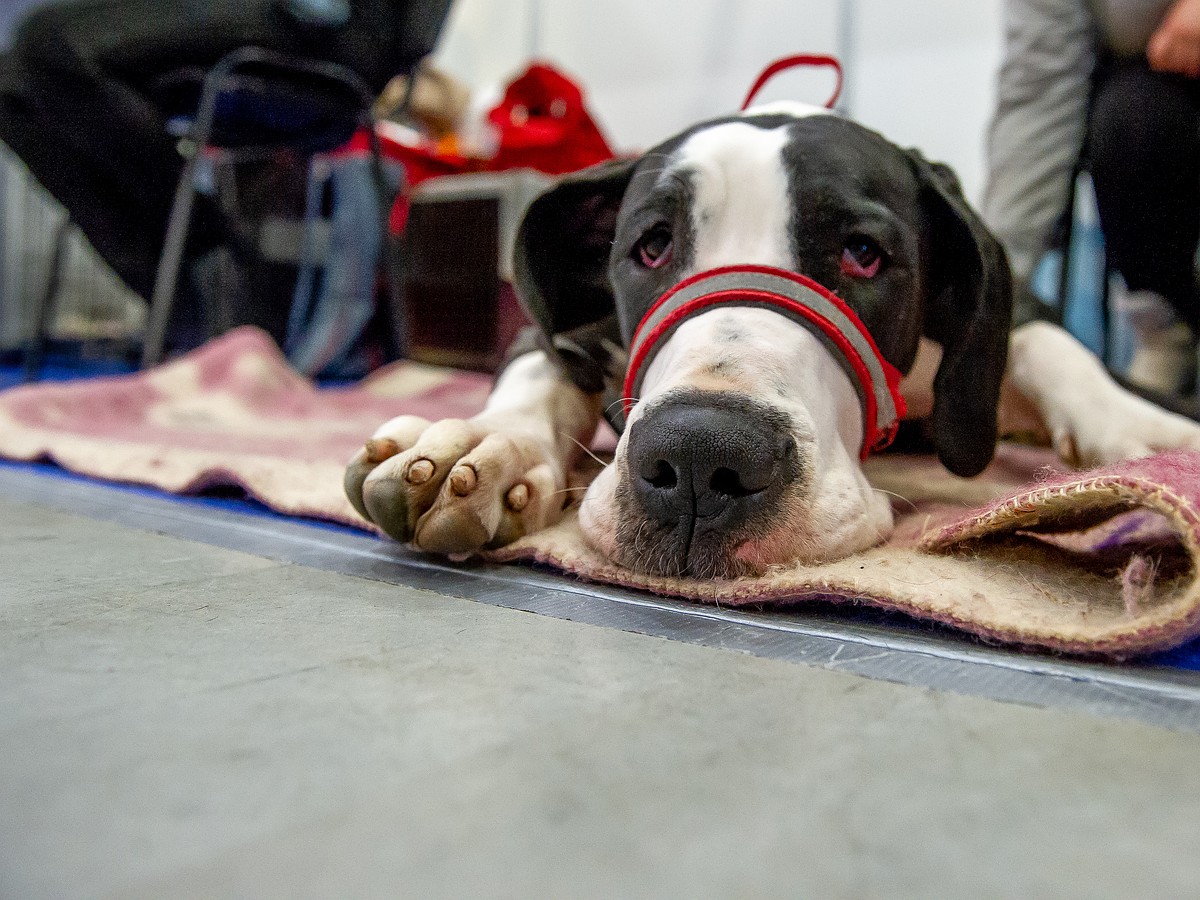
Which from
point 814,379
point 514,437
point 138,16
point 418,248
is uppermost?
point 138,16

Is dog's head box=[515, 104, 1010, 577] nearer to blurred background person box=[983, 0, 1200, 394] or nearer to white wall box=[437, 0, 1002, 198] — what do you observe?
blurred background person box=[983, 0, 1200, 394]

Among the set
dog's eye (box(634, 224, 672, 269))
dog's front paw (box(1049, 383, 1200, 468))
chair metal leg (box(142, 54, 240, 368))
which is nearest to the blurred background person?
dog's front paw (box(1049, 383, 1200, 468))

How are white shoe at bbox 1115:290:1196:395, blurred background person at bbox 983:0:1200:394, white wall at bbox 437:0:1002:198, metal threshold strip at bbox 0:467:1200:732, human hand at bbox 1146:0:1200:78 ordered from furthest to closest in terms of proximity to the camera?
1. white wall at bbox 437:0:1002:198
2. white shoe at bbox 1115:290:1196:395
3. blurred background person at bbox 983:0:1200:394
4. human hand at bbox 1146:0:1200:78
5. metal threshold strip at bbox 0:467:1200:732

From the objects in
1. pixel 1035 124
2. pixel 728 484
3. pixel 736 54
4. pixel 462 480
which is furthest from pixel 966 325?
pixel 736 54

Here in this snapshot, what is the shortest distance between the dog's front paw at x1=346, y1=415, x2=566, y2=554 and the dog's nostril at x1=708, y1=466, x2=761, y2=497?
28cm

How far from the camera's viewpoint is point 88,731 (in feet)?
1.98

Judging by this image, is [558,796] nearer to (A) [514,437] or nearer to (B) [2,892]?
(B) [2,892]

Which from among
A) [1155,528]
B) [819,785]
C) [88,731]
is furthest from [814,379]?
[88,731]

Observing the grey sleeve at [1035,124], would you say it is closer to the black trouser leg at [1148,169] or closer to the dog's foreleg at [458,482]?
the black trouser leg at [1148,169]

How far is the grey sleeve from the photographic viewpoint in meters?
2.40

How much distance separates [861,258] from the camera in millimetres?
1201

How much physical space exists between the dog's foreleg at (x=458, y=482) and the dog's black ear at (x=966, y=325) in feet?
1.75

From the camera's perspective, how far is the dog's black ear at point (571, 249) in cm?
145

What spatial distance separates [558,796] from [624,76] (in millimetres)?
4922
